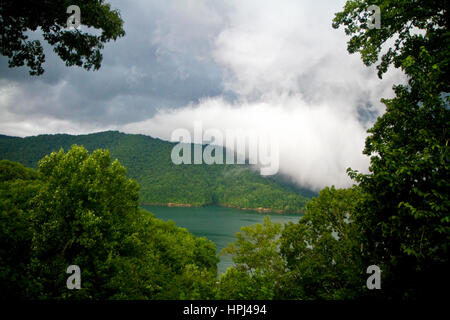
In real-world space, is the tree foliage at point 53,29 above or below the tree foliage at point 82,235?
above

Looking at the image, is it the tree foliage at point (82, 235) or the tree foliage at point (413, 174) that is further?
the tree foliage at point (82, 235)

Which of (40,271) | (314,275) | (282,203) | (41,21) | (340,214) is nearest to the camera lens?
(41,21)

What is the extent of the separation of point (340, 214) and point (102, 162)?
62.1 ft

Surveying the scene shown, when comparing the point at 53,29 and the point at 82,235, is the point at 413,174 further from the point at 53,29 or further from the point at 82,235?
the point at 82,235

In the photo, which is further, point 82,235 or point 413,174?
point 82,235

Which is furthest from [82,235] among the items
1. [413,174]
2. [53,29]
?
[413,174]

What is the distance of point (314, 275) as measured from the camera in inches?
581

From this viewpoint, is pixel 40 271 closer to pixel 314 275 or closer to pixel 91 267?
pixel 91 267

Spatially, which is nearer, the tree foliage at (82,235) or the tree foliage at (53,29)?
the tree foliage at (53,29)

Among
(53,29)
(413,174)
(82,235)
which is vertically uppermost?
(53,29)

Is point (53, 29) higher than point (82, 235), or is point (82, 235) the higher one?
point (53, 29)

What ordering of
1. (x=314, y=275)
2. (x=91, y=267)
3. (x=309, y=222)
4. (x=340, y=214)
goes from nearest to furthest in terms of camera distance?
(x=91, y=267) → (x=314, y=275) → (x=340, y=214) → (x=309, y=222)
